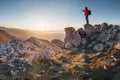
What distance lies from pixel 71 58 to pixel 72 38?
201 inches

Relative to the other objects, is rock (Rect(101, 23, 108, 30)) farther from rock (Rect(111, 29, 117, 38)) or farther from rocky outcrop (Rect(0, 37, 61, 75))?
rocky outcrop (Rect(0, 37, 61, 75))

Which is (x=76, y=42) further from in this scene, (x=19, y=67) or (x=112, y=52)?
(x=19, y=67)

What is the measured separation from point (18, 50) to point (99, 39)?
11.5m

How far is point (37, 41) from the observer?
38.8m

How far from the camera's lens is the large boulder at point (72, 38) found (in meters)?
33.4

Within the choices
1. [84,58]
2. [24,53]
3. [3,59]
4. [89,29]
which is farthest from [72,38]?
[3,59]

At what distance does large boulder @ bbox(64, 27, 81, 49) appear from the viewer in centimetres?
3344

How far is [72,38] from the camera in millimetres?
34000

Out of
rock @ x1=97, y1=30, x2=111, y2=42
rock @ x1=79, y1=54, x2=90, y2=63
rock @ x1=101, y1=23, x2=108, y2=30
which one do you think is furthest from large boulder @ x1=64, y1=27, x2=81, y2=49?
rock @ x1=79, y1=54, x2=90, y2=63

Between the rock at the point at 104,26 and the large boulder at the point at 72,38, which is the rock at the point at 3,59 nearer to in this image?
the large boulder at the point at 72,38

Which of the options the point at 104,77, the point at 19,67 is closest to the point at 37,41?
the point at 19,67

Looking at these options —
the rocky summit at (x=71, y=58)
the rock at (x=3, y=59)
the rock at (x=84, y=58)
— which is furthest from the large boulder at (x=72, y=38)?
the rock at (x=3, y=59)

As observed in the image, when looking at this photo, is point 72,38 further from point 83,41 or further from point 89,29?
point 89,29

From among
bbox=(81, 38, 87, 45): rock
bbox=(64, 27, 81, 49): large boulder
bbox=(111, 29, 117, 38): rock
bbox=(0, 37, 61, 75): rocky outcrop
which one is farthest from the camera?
bbox=(64, 27, 81, 49): large boulder
